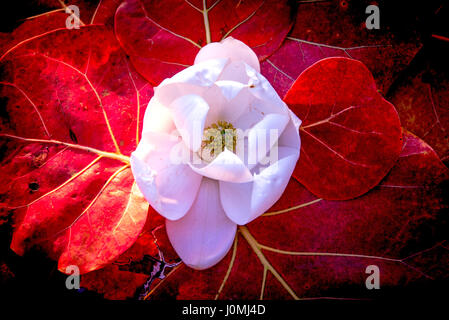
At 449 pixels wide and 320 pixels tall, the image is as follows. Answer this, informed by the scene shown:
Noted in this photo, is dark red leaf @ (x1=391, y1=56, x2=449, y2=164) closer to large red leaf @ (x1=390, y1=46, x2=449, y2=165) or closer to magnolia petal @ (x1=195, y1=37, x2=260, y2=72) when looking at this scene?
large red leaf @ (x1=390, y1=46, x2=449, y2=165)

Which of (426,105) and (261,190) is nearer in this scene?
(261,190)

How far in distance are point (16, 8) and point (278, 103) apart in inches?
19.5

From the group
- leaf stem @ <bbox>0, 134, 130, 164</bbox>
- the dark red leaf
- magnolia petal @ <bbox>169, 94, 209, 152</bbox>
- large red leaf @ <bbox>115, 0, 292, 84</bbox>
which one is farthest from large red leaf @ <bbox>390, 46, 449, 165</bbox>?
leaf stem @ <bbox>0, 134, 130, 164</bbox>

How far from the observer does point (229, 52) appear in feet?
1.45

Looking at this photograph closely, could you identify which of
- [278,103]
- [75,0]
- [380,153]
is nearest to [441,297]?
[380,153]

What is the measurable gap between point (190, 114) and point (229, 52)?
11 cm

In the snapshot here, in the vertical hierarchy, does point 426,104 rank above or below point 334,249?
above

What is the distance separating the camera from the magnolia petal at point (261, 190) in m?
0.40

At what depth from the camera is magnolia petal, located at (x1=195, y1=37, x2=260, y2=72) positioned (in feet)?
1.43

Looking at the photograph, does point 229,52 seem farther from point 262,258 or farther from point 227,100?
point 262,258

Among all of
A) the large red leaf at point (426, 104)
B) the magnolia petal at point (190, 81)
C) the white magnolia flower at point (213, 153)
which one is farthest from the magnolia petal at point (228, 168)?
the large red leaf at point (426, 104)

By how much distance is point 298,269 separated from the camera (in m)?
0.48

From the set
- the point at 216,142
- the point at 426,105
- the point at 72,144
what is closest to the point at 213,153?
the point at 216,142

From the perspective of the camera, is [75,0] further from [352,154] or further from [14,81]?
[352,154]
